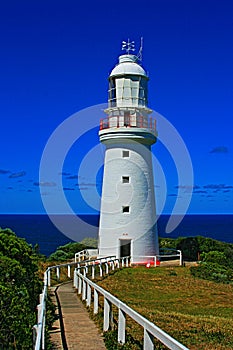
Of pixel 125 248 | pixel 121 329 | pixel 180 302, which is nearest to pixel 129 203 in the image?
pixel 125 248

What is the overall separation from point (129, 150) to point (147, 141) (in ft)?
4.02

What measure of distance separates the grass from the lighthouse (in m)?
2.51

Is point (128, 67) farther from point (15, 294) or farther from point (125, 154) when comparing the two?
point (15, 294)

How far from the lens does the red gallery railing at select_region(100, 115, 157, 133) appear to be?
1112 inches

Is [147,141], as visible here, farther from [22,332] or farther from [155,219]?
[22,332]

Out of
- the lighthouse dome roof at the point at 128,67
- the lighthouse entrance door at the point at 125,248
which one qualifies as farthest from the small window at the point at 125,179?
the lighthouse dome roof at the point at 128,67

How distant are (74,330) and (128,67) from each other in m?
20.8

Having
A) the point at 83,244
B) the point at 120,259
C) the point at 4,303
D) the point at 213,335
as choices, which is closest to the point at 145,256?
the point at 120,259

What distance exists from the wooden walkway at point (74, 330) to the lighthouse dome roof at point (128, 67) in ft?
55.6

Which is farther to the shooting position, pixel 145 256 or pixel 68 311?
pixel 145 256

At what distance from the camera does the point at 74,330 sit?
402 inches

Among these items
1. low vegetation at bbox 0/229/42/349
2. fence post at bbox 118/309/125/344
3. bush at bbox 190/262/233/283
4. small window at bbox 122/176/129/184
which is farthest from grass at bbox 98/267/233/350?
small window at bbox 122/176/129/184

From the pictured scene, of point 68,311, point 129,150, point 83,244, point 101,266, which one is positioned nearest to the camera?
point 68,311

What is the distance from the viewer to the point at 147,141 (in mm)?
28562
